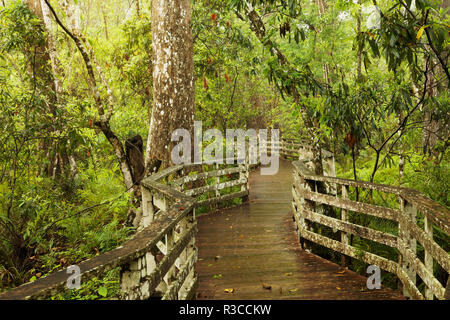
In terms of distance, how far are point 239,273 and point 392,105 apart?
3.70m

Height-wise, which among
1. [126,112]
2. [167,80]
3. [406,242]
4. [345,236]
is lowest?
[345,236]

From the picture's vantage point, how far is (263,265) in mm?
5648

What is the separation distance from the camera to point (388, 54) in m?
4.36

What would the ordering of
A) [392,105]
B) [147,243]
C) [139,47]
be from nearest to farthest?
[147,243]
[392,105]
[139,47]

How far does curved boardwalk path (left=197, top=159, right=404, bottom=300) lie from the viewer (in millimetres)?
4605

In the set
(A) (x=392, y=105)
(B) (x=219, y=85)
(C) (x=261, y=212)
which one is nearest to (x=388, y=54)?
(A) (x=392, y=105)
